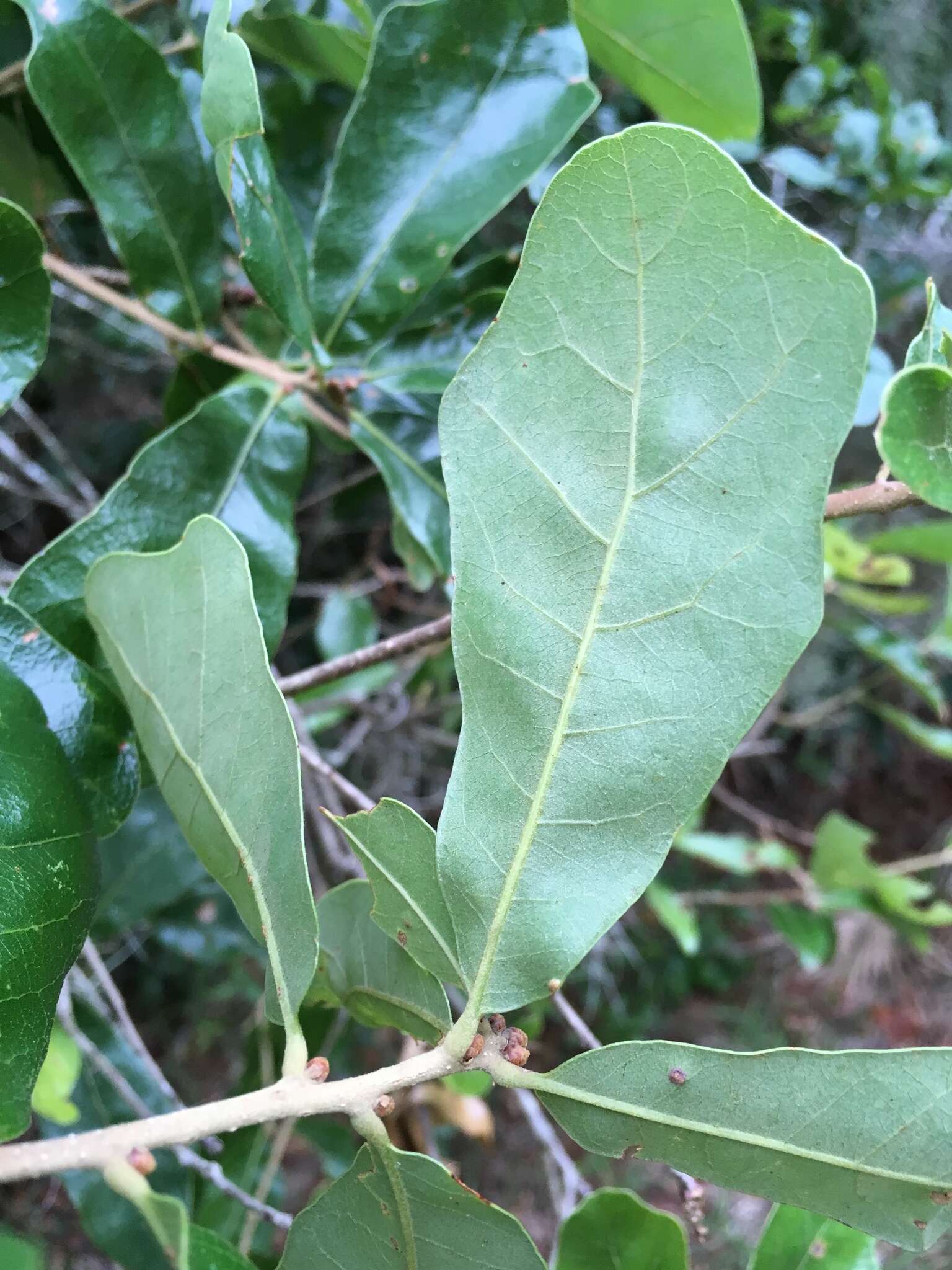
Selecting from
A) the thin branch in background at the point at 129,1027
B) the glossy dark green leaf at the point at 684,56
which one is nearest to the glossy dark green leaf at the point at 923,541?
the glossy dark green leaf at the point at 684,56

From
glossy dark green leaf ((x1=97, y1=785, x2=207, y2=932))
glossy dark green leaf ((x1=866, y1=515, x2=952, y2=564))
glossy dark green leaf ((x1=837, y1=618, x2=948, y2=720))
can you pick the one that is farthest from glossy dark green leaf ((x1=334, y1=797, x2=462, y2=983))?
glossy dark green leaf ((x1=837, y1=618, x2=948, y2=720))

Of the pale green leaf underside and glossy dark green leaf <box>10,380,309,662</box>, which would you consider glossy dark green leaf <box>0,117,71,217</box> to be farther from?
the pale green leaf underside

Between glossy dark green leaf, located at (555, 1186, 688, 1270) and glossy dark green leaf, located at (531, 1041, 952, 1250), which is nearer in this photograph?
glossy dark green leaf, located at (531, 1041, 952, 1250)

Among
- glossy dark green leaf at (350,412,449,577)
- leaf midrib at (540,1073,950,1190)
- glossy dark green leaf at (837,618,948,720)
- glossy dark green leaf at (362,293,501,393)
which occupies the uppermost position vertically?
glossy dark green leaf at (362,293,501,393)

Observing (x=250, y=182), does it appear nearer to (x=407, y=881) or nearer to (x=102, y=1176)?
(x=407, y=881)

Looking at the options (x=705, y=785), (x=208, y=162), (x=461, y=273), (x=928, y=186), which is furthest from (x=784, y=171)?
(x=705, y=785)

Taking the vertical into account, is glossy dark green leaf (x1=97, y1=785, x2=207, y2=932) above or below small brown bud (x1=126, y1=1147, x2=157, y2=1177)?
below

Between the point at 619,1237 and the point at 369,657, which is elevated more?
the point at 369,657

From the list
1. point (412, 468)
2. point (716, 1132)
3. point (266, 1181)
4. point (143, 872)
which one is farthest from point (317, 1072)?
point (266, 1181)
